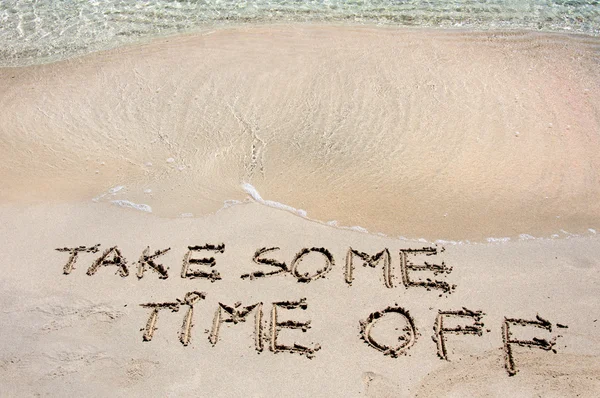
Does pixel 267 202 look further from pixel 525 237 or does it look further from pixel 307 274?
pixel 525 237

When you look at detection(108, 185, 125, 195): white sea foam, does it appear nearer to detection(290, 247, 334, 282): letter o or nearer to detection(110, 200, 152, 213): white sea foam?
detection(110, 200, 152, 213): white sea foam

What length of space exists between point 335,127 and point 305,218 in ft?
4.16

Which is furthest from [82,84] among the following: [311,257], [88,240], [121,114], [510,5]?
[510,5]

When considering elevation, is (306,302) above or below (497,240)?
below

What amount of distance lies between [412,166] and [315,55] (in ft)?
6.94

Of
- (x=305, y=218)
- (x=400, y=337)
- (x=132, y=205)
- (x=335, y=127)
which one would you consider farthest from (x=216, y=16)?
(x=400, y=337)

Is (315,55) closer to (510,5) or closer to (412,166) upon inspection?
(412,166)

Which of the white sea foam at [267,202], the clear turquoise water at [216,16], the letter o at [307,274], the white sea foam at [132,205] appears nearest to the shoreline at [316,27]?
the clear turquoise water at [216,16]

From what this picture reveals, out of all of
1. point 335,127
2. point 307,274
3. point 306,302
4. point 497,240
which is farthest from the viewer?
point 335,127

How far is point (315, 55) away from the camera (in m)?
6.12

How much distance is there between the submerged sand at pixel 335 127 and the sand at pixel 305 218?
24 millimetres

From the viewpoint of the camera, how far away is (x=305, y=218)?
13.7 feet

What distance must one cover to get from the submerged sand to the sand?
0.08 feet

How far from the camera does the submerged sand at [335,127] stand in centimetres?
434
